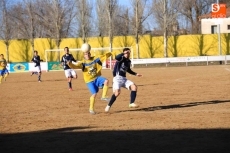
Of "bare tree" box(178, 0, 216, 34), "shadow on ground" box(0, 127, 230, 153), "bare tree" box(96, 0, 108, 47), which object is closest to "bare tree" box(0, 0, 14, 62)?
"bare tree" box(96, 0, 108, 47)

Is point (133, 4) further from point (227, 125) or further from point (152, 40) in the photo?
point (227, 125)

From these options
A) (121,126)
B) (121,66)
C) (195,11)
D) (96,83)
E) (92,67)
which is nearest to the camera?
(121,126)

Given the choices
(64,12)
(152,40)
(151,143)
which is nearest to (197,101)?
(151,143)

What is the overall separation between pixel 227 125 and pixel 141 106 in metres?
4.50

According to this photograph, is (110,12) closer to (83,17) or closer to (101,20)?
(83,17)

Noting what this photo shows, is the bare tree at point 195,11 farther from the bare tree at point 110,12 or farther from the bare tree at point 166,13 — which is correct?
the bare tree at point 110,12

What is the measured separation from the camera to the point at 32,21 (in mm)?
68125

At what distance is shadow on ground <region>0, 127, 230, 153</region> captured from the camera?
7555mm

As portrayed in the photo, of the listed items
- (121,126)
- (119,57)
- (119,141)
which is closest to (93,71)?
(119,57)

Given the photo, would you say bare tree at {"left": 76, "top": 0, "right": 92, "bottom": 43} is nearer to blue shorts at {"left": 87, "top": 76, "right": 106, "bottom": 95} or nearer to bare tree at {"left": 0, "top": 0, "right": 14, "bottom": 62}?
bare tree at {"left": 0, "top": 0, "right": 14, "bottom": 62}

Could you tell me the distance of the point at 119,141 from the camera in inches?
326

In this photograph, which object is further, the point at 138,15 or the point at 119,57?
the point at 138,15

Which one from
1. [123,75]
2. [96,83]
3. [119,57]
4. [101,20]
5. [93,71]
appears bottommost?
[96,83]

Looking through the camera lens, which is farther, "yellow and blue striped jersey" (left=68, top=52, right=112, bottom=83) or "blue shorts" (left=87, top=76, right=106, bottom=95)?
"blue shorts" (left=87, top=76, right=106, bottom=95)
